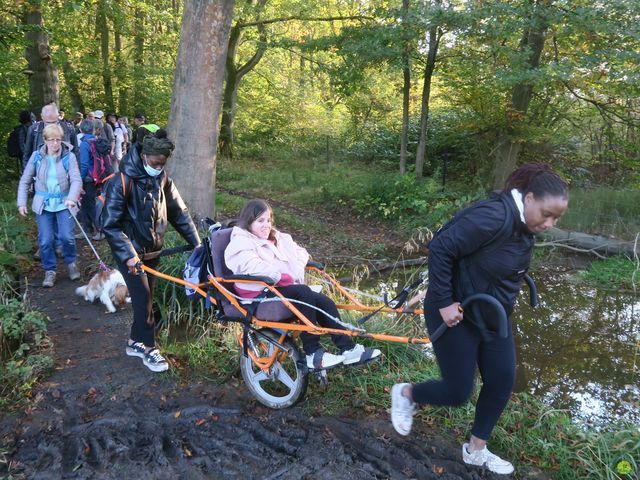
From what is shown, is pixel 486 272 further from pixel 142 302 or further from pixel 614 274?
pixel 614 274

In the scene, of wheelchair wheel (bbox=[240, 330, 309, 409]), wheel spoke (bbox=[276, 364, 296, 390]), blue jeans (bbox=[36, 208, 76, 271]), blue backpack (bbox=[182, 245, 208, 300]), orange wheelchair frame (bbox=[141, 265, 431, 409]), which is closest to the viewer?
orange wheelchair frame (bbox=[141, 265, 431, 409])

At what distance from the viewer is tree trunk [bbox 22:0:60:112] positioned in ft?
38.3

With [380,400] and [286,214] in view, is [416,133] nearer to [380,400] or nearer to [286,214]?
[286,214]

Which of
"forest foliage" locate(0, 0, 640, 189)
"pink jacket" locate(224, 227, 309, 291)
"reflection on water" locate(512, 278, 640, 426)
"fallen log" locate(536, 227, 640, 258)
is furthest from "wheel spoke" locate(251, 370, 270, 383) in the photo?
"forest foliage" locate(0, 0, 640, 189)

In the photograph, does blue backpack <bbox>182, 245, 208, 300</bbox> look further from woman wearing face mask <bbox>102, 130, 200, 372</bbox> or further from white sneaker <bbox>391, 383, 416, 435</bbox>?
white sneaker <bbox>391, 383, 416, 435</bbox>

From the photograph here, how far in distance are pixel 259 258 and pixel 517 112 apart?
354 inches

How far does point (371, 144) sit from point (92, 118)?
10015mm

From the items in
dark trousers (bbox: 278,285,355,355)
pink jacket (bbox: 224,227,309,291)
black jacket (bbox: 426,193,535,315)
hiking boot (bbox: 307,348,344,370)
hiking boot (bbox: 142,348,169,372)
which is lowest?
hiking boot (bbox: 142,348,169,372)

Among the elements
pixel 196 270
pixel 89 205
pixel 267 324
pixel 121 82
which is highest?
pixel 121 82

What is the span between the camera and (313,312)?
140 inches

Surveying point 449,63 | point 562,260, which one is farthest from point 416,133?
point 562,260

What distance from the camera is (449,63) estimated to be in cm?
1155

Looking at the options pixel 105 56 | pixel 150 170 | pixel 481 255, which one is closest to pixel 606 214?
pixel 481 255

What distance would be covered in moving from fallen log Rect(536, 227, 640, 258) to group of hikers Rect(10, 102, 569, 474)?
7.01m
